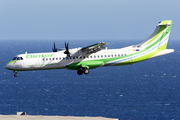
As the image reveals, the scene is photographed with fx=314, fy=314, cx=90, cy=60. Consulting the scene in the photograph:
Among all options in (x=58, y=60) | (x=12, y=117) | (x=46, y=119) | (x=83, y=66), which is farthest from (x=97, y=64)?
(x=12, y=117)

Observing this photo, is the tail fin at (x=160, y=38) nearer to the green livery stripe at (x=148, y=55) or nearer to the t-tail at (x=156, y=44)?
the t-tail at (x=156, y=44)

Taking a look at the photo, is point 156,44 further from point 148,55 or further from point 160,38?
point 148,55

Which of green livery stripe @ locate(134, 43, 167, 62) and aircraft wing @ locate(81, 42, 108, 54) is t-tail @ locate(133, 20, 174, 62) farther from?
aircraft wing @ locate(81, 42, 108, 54)

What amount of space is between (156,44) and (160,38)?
183 cm

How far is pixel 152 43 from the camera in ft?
234

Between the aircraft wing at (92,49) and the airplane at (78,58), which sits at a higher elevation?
the aircraft wing at (92,49)

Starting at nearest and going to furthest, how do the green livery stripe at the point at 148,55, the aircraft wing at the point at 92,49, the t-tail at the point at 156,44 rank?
the aircraft wing at the point at 92,49 → the green livery stripe at the point at 148,55 → the t-tail at the point at 156,44

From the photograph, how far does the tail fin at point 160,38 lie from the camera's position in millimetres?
71250

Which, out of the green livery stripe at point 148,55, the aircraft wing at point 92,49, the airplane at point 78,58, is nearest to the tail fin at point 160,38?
the green livery stripe at point 148,55

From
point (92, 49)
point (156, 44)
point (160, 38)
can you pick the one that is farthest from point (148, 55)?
point (92, 49)

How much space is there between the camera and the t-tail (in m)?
69.5

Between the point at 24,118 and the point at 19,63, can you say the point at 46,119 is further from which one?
the point at 19,63

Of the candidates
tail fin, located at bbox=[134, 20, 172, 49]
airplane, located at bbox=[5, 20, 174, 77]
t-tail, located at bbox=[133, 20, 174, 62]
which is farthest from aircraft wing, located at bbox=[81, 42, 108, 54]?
tail fin, located at bbox=[134, 20, 172, 49]

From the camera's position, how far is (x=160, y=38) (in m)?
71.9
